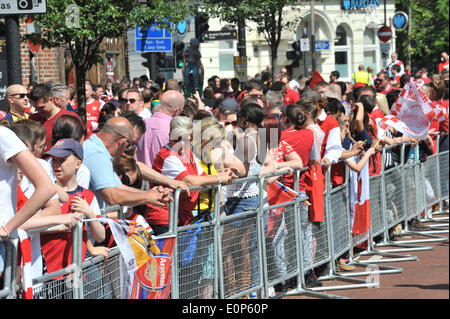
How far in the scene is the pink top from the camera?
919 centimetres

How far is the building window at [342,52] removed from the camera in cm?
5594

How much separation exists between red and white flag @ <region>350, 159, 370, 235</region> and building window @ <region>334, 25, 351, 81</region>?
152 feet

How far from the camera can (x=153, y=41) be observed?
17688 millimetres

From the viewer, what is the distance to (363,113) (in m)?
10.6

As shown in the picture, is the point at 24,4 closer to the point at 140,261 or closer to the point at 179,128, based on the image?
the point at 179,128

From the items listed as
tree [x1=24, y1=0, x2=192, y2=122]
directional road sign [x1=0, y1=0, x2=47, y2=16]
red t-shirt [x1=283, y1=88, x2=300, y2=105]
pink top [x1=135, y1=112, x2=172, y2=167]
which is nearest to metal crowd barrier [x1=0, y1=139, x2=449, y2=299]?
pink top [x1=135, y1=112, x2=172, y2=167]

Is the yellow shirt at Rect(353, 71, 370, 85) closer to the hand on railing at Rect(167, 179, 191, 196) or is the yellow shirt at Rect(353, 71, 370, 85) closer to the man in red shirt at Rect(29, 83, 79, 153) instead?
the man in red shirt at Rect(29, 83, 79, 153)

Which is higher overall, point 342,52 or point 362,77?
point 342,52

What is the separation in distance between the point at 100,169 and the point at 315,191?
298 centimetres

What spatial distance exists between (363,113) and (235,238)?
385 centimetres

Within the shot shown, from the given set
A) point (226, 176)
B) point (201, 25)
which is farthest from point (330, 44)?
point (226, 176)

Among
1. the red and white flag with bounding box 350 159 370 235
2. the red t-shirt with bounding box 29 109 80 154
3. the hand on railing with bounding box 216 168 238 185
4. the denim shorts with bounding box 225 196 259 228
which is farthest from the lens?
the red and white flag with bounding box 350 159 370 235

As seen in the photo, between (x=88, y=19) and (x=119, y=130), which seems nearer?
(x=119, y=130)
